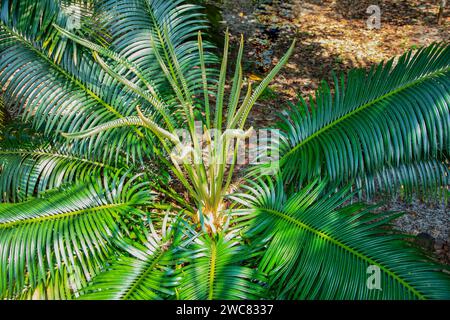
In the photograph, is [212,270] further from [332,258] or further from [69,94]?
[69,94]

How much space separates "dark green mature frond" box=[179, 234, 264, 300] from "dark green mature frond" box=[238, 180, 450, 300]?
98 millimetres

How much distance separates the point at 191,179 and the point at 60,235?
79cm

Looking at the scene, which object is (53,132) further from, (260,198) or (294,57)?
(294,57)

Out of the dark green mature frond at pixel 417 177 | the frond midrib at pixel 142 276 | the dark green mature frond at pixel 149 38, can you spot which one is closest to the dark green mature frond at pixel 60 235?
the frond midrib at pixel 142 276

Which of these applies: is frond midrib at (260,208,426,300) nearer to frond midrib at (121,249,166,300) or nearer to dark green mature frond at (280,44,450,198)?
dark green mature frond at (280,44,450,198)

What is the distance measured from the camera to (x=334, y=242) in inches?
79.7

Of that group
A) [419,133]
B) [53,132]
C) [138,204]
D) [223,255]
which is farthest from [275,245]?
[53,132]

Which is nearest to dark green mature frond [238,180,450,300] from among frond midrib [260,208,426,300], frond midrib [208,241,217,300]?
frond midrib [260,208,426,300]

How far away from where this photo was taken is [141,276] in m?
2.00

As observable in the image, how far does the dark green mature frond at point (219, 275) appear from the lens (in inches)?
75.3

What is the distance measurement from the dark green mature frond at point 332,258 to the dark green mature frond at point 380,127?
0.26m

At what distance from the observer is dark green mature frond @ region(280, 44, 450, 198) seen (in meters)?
A: 2.33

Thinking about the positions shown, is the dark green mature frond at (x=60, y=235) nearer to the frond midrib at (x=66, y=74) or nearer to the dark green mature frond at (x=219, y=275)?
the dark green mature frond at (x=219, y=275)
